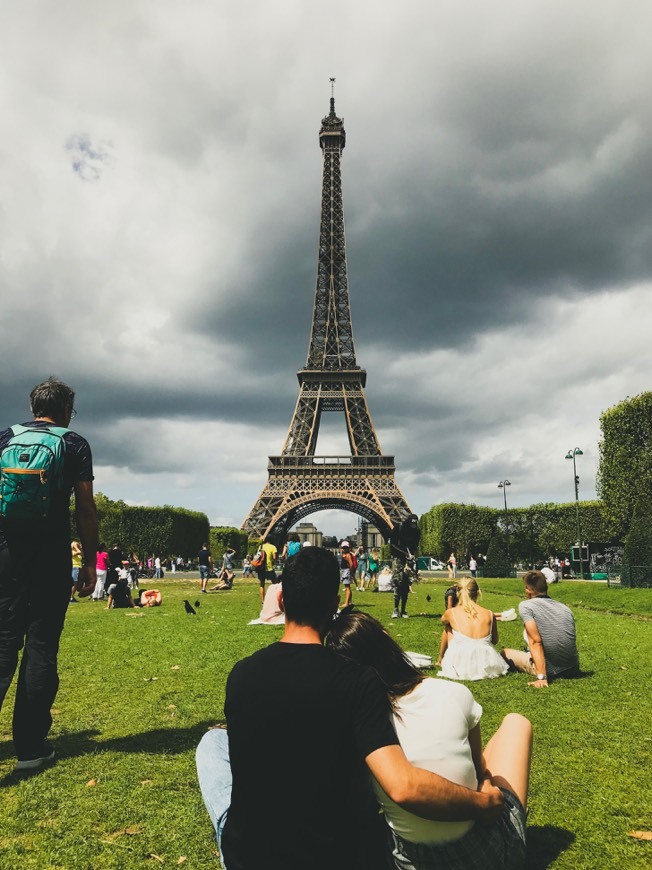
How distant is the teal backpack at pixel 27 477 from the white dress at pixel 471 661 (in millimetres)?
4988

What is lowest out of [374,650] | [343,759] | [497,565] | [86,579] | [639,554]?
[497,565]

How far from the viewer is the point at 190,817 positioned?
140 inches

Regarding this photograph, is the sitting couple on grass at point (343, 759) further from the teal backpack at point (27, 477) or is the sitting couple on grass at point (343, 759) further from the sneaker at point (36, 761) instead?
the sneaker at point (36, 761)

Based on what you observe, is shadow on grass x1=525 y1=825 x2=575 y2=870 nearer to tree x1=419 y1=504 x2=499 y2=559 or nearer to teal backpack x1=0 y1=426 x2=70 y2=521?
teal backpack x1=0 y1=426 x2=70 y2=521

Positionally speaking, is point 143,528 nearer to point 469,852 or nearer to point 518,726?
point 518,726

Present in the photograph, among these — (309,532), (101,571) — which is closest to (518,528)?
(101,571)

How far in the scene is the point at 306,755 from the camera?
7.00ft

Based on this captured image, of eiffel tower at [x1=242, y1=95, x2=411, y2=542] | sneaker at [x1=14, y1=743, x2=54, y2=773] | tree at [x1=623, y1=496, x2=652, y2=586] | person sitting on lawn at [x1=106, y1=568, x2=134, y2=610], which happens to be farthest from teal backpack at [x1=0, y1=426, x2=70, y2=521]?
eiffel tower at [x1=242, y1=95, x2=411, y2=542]

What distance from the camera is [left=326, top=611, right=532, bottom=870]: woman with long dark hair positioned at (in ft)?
7.82

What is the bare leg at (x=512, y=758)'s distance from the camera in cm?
285

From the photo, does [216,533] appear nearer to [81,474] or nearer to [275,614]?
[275,614]

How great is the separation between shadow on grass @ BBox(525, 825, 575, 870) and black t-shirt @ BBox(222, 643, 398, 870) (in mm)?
1398

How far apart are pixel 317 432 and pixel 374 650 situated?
192 feet

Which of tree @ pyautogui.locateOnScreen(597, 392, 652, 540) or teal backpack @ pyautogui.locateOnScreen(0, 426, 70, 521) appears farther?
tree @ pyautogui.locateOnScreen(597, 392, 652, 540)
